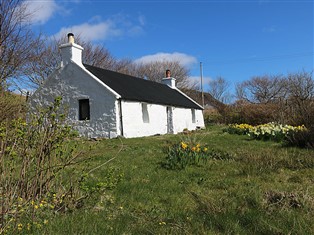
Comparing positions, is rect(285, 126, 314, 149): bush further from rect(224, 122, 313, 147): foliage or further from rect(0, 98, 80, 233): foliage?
rect(0, 98, 80, 233): foliage

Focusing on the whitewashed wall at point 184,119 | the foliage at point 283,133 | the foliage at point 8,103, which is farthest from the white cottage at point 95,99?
the foliage at point 8,103

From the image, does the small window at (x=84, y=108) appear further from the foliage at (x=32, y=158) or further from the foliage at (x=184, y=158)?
the foliage at (x=32, y=158)

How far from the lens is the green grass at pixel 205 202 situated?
3033mm

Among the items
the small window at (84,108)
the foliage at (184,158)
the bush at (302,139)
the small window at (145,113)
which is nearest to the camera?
the foliage at (184,158)

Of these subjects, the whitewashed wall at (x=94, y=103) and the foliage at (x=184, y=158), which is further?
the whitewashed wall at (x=94, y=103)

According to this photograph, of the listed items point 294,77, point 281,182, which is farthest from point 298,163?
point 294,77

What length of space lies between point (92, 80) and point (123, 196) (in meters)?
12.6

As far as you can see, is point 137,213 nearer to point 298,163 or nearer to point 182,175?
point 182,175

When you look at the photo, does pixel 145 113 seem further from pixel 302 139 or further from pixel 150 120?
pixel 302 139

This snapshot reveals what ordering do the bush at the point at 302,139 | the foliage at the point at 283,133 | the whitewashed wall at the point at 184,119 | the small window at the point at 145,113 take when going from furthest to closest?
1. the whitewashed wall at the point at 184,119
2. the small window at the point at 145,113
3. the foliage at the point at 283,133
4. the bush at the point at 302,139

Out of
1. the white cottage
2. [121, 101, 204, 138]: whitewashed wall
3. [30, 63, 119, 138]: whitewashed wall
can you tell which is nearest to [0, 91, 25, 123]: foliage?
the white cottage

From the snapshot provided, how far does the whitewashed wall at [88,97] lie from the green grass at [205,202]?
9.76 meters

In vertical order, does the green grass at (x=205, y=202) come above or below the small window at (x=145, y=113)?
below

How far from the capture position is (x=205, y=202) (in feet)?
12.2
